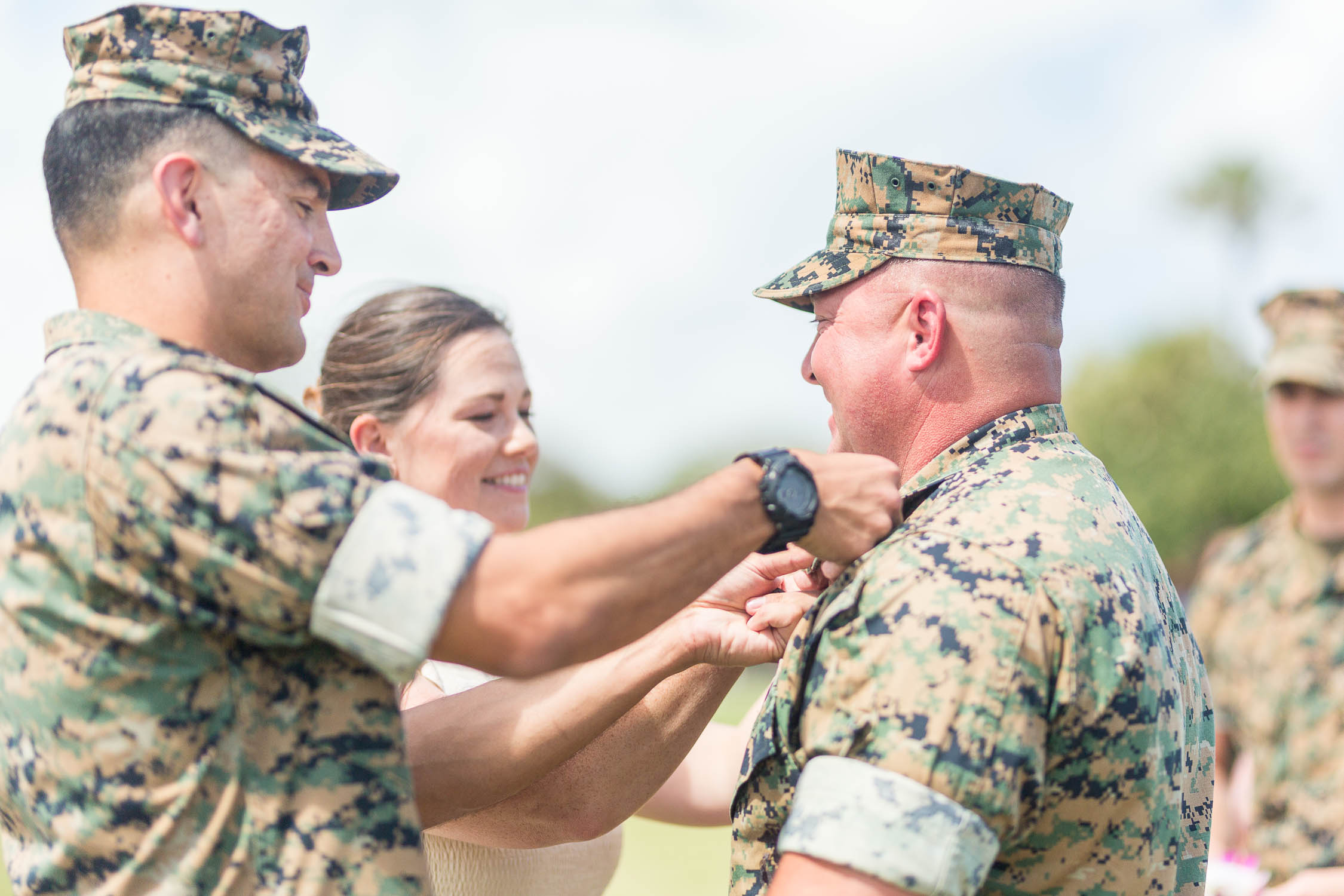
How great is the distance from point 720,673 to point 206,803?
1.62 metres

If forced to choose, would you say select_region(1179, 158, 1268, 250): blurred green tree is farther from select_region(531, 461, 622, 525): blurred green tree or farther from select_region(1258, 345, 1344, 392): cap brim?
select_region(1258, 345, 1344, 392): cap brim

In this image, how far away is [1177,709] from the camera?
108 inches

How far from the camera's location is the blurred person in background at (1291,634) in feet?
20.4

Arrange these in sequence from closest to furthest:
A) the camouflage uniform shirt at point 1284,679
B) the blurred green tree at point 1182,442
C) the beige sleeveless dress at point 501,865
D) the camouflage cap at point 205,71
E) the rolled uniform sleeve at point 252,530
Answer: the rolled uniform sleeve at point 252,530 < the camouflage cap at point 205,71 < the beige sleeveless dress at point 501,865 < the camouflage uniform shirt at point 1284,679 < the blurred green tree at point 1182,442

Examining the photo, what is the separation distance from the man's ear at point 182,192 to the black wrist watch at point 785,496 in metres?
1.21

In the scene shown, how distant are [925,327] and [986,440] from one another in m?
0.31

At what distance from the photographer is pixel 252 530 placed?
2215mm

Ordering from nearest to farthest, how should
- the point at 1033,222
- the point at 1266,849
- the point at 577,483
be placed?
1. the point at 1033,222
2. the point at 1266,849
3. the point at 577,483

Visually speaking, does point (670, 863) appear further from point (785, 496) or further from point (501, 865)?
point (785, 496)

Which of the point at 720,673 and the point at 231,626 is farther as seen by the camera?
the point at 720,673

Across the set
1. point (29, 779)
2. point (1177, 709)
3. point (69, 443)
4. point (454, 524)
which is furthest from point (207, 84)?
point (1177, 709)

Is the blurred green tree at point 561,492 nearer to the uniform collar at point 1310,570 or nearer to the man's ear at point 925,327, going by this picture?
the uniform collar at point 1310,570

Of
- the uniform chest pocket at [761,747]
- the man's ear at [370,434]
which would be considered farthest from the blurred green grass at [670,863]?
the uniform chest pocket at [761,747]

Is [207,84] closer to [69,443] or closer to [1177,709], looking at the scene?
[69,443]
